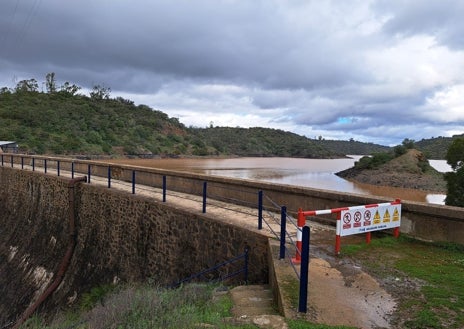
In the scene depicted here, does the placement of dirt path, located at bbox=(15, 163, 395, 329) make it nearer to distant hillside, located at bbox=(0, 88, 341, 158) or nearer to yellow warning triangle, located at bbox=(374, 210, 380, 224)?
yellow warning triangle, located at bbox=(374, 210, 380, 224)

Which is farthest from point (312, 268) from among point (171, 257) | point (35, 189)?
point (35, 189)

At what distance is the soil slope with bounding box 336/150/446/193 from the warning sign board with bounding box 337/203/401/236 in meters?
37.1

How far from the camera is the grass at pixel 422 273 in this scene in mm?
3928

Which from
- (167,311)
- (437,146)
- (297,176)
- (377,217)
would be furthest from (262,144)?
(167,311)

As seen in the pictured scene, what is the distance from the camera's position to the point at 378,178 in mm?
46594

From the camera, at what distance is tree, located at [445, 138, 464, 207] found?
21.5 metres

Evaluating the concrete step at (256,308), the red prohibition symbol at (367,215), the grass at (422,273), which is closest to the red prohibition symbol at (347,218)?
the red prohibition symbol at (367,215)

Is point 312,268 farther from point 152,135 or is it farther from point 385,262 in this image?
point 152,135

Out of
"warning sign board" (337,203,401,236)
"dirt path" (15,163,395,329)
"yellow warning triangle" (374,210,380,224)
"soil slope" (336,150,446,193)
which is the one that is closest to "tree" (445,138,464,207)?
"soil slope" (336,150,446,193)

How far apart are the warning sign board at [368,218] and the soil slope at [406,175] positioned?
3708cm

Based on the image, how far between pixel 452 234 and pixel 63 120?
67.9 meters

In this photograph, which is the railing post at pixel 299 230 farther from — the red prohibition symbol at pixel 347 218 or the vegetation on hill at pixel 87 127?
the vegetation on hill at pixel 87 127

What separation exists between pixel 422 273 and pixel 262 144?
133363mm

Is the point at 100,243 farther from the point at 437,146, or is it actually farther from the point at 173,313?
the point at 437,146
